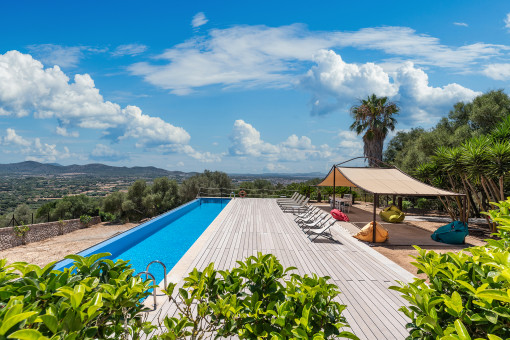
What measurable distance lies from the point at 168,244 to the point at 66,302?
360 inches

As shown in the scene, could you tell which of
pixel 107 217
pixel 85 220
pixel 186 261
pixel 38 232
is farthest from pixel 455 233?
pixel 107 217

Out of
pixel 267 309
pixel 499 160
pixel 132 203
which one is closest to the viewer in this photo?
pixel 267 309

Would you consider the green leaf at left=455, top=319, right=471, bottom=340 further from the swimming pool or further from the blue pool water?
the swimming pool

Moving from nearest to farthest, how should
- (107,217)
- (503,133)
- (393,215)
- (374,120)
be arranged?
1. (503,133)
2. (393,215)
3. (374,120)
4. (107,217)

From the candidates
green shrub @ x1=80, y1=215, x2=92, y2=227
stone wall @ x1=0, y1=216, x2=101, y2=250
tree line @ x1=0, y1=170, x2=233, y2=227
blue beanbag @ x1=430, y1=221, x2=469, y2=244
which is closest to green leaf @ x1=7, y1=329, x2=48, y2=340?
blue beanbag @ x1=430, y1=221, x2=469, y2=244

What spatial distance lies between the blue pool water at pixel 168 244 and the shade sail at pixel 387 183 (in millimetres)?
6540

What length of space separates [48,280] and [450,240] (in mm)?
10550

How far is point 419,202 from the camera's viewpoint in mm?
16828

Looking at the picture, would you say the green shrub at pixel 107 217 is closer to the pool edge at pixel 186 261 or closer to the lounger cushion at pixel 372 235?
the pool edge at pixel 186 261

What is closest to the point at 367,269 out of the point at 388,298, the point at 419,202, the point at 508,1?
the point at 388,298

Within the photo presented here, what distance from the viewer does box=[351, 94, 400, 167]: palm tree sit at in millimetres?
19844

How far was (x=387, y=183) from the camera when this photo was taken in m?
10.1

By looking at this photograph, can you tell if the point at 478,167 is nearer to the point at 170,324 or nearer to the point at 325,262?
the point at 325,262

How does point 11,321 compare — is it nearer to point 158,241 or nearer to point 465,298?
point 465,298
